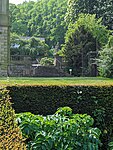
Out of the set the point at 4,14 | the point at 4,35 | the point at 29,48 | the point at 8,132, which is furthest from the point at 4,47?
the point at 29,48

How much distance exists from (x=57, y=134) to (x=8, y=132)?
1.25m

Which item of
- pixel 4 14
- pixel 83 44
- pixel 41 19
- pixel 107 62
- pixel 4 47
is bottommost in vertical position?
pixel 107 62

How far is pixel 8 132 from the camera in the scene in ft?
12.0

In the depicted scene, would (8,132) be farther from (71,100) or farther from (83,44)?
(83,44)

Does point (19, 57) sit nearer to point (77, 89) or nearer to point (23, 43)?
point (23, 43)

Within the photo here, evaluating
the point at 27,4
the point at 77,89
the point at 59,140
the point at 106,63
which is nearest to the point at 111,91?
the point at 77,89

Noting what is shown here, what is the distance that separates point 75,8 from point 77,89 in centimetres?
3628

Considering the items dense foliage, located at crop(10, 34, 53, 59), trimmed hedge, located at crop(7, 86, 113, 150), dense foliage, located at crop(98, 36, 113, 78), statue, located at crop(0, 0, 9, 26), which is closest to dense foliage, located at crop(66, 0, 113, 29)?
dense foliage, located at crop(10, 34, 53, 59)

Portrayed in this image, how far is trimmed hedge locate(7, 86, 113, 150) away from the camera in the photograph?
6.48 m

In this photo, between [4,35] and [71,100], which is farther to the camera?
[4,35]

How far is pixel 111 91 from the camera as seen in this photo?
6.95 meters

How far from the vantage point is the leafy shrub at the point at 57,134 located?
4.67 metres

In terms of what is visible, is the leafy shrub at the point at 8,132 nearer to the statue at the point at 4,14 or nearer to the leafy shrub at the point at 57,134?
the leafy shrub at the point at 57,134

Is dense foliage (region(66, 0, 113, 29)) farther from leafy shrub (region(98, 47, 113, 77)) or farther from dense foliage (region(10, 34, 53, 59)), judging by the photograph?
leafy shrub (region(98, 47, 113, 77))
